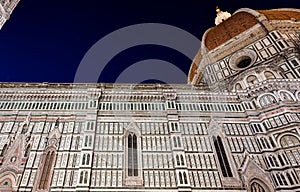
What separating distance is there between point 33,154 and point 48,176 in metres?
1.62

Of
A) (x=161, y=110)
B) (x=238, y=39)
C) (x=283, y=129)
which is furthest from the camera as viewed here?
(x=238, y=39)

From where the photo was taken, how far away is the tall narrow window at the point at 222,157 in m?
12.8

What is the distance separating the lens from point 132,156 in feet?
43.8

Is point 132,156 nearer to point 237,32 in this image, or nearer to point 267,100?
point 267,100

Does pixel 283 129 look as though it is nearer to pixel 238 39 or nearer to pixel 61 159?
pixel 238 39

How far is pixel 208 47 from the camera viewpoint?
23.3 meters

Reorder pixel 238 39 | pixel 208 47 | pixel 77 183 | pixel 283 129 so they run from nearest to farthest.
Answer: pixel 77 183 → pixel 283 129 → pixel 238 39 → pixel 208 47

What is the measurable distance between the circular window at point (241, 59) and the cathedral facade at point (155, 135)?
1560 millimetres

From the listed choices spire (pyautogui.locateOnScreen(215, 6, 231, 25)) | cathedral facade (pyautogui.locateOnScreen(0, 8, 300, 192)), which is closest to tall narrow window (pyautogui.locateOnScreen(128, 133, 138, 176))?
cathedral facade (pyautogui.locateOnScreen(0, 8, 300, 192))

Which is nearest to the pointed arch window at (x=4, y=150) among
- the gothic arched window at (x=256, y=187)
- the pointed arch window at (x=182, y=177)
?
the pointed arch window at (x=182, y=177)

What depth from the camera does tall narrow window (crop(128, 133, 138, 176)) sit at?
1272 cm

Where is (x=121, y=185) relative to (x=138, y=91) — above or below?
below

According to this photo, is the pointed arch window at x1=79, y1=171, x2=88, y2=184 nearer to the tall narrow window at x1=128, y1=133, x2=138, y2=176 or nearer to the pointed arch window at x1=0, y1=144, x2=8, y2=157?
the tall narrow window at x1=128, y1=133, x2=138, y2=176

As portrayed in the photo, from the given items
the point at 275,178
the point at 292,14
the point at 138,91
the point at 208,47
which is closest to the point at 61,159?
the point at 138,91
